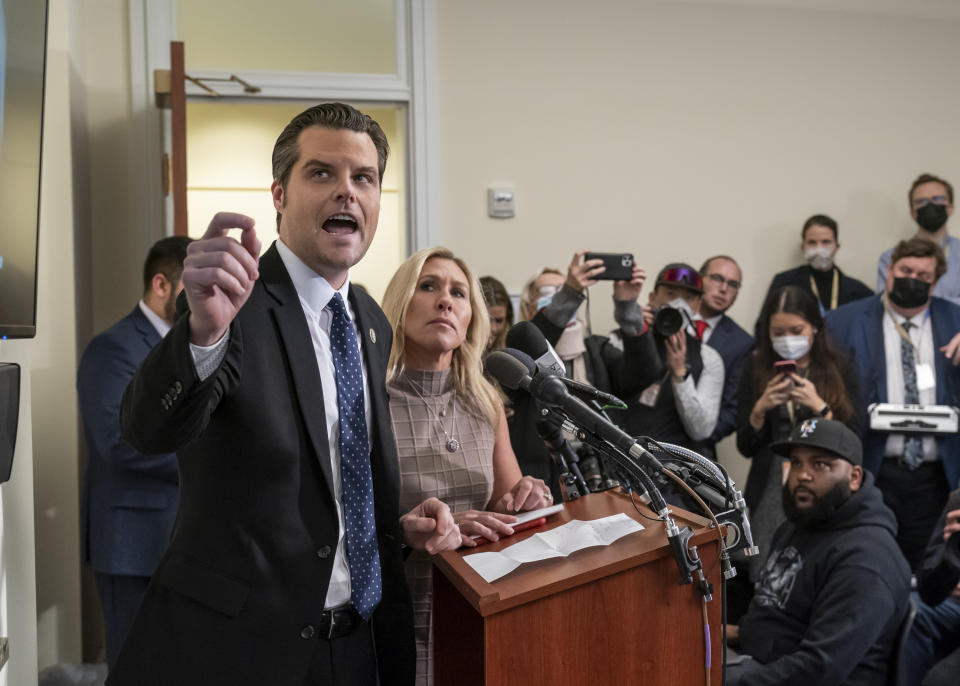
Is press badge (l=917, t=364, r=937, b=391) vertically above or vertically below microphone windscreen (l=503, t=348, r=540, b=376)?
below

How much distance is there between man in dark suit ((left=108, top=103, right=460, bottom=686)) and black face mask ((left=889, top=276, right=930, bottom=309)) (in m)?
3.12

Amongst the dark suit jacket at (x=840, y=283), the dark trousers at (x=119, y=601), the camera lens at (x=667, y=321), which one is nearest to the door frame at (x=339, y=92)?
the camera lens at (x=667, y=321)

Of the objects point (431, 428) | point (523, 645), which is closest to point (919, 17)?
point (431, 428)

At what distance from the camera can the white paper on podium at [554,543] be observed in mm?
1222

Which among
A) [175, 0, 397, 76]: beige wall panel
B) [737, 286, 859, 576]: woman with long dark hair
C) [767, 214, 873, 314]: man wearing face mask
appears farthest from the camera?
[767, 214, 873, 314]: man wearing face mask

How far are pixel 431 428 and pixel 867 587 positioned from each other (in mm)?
1528

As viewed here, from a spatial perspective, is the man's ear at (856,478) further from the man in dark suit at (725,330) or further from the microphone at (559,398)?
the microphone at (559,398)

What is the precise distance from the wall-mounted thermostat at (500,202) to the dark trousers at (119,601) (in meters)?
2.72

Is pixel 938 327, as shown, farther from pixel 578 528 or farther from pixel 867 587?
pixel 578 528

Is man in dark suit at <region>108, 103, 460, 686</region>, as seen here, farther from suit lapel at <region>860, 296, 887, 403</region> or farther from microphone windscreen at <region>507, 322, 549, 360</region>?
suit lapel at <region>860, 296, 887, 403</region>

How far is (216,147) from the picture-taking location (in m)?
6.66

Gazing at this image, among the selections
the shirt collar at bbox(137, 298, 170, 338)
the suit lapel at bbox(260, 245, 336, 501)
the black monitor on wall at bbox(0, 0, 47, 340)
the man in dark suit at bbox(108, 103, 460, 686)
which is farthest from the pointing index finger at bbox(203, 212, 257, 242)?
the shirt collar at bbox(137, 298, 170, 338)

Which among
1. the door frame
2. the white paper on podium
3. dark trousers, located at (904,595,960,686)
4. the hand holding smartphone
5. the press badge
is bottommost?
dark trousers, located at (904,595,960,686)

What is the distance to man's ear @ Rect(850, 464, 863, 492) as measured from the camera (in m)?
2.69
